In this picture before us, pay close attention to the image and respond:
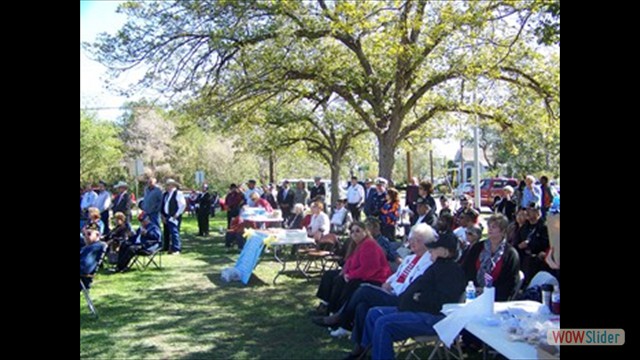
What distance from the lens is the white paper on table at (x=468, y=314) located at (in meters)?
3.92

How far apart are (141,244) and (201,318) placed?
422 cm

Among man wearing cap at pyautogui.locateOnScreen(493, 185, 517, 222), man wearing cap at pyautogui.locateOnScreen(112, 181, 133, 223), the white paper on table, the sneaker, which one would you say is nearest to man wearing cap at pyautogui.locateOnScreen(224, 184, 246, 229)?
man wearing cap at pyautogui.locateOnScreen(112, 181, 133, 223)

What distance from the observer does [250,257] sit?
943 cm

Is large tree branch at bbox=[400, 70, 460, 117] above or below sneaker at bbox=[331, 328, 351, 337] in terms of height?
above

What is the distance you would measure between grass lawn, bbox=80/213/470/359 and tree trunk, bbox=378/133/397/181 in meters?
4.79

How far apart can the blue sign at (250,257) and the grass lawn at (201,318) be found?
0.68 feet

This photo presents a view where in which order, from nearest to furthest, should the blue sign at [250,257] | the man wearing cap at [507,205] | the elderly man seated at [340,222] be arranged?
the blue sign at [250,257] → the elderly man seated at [340,222] → the man wearing cap at [507,205]

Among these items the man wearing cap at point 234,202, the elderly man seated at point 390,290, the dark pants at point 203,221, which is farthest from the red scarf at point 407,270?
the dark pants at point 203,221

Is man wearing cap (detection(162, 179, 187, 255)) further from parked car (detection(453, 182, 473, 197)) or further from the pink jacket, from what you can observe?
parked car (detection(453, 182, 473, 197))

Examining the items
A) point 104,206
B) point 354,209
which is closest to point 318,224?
point 354,209

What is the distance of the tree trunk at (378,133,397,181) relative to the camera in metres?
14.2

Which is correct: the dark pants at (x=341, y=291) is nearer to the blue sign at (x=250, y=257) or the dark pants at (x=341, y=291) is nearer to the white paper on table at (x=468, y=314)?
the white paper on table at (x=468, y=314)
